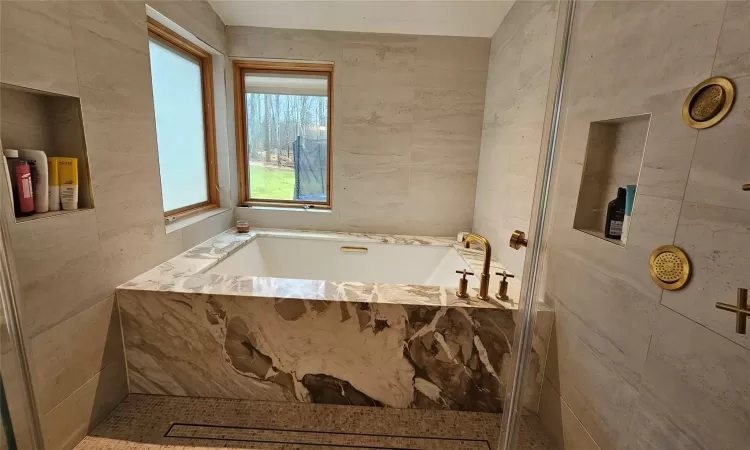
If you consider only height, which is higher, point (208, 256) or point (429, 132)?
point (429, 132)

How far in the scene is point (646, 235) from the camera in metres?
0.82

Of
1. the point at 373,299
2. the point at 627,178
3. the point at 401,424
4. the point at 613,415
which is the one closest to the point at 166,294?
the point at 373,299

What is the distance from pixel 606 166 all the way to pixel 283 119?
203 centimetres

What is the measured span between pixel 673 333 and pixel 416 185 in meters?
1.68

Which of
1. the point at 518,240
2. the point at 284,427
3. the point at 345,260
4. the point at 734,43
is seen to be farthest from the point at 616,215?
the point at 345,260

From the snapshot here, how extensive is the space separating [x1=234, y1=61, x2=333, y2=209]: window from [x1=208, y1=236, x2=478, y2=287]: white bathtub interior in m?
0.37

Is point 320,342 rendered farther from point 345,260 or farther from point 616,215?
point 616,215

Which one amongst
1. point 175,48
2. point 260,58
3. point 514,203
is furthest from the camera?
point 260,58

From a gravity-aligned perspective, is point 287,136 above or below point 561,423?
above

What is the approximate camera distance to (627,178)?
98 cm

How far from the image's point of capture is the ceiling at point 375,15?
5.64 feet

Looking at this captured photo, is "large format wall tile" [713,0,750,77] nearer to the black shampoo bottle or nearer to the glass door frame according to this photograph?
the glass door frame

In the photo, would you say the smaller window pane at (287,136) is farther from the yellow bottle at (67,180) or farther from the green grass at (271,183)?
the yellow bottle at (67,180)

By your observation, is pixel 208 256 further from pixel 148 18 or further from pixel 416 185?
pixel 416 185
